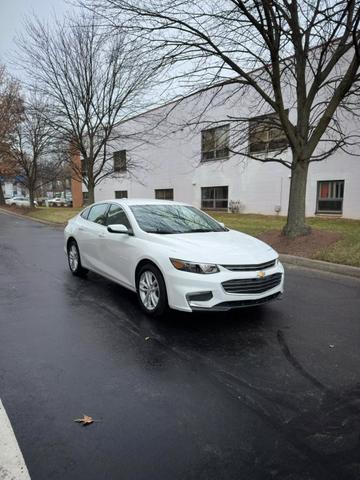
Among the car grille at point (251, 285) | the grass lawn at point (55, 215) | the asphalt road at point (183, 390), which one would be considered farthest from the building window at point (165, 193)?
the car grille at point (251, 285)

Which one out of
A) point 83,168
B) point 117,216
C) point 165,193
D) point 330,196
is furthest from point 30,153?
point 117,216

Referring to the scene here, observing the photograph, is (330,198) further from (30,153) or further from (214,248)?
(30,153)

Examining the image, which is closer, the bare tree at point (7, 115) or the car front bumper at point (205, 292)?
the car front bumper at point (205, 292)

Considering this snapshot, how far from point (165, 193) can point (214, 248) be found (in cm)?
2218

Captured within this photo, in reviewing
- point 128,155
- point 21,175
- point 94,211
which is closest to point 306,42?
point 94,211

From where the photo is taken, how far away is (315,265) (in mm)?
8188

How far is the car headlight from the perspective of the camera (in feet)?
13.8

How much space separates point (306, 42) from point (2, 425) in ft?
33.2

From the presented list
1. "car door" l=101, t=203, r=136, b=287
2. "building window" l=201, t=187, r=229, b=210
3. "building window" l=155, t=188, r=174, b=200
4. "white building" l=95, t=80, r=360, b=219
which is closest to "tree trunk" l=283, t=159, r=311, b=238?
"white building" l=95, t=80, r=360, b=219

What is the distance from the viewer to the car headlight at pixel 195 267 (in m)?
4.21

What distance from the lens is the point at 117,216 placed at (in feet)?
19.3

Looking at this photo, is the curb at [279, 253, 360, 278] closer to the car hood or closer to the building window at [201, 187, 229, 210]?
the car hood

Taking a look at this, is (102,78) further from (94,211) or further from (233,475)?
(233,475)

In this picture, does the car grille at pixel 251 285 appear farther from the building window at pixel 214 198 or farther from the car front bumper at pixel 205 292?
the building window at pixel 214 198
